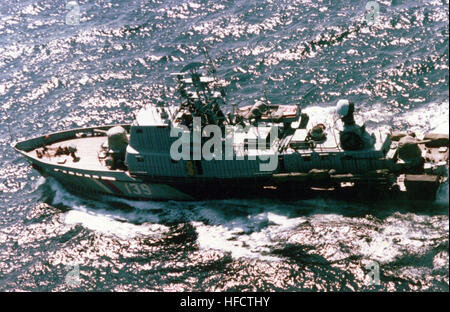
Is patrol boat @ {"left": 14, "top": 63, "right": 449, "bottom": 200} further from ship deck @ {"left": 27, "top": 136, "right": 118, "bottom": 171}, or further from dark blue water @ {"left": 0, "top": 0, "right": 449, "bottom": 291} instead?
dark blue water @ {"left": 0, "top": 0, "right": 449, "bottom": 291}

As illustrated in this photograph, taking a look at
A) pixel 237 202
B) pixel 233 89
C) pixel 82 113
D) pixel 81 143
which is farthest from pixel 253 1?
pixel 237 202

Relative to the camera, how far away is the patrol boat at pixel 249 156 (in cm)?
3122

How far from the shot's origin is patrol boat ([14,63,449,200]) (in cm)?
3122

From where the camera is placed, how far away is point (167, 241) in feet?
106

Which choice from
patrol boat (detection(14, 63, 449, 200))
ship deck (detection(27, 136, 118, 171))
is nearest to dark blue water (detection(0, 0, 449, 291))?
patrol boat (detection(14, 63, 449, 200))

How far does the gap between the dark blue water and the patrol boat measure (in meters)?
1.40

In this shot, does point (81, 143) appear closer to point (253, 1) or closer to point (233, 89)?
point (233, 89)

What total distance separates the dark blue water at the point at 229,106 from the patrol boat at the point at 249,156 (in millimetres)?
1403

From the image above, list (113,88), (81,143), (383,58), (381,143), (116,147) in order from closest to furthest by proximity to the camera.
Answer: (381,143) < (116,147) < (81,143) < (383,58) < (113,88)

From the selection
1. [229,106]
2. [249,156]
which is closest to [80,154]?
[229,106]

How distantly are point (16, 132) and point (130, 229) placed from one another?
848 inches

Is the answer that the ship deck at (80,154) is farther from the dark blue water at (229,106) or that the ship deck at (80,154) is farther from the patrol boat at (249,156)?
the dark blue water at (229,106)

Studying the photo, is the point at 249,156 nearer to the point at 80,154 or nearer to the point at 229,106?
the point at 229,106

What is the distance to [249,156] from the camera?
3278cm
